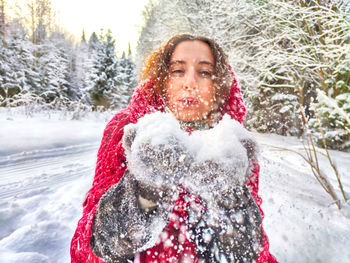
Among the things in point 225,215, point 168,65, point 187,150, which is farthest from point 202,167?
point 168,65

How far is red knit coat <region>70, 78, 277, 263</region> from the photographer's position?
736 mm

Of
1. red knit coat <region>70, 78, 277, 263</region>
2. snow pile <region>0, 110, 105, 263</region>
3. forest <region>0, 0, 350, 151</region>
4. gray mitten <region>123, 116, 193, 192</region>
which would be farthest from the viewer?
forest <region>0, 0, 350, 151</region>

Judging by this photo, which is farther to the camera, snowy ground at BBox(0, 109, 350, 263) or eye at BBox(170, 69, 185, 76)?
snowy ground at BBox(0, 109, 350, 263)

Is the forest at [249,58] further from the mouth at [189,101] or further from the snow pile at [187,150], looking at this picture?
the snow pile at [187,150]

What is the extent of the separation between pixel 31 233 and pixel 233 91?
2.05 m

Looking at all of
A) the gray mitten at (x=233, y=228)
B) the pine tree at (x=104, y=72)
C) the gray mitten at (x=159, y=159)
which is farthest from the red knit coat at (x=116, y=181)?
the pine tree at (x=104, y=72)

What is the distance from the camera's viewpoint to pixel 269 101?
8297mm

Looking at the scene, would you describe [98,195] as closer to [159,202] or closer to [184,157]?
[159,202]

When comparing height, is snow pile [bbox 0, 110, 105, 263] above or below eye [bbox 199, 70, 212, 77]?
below

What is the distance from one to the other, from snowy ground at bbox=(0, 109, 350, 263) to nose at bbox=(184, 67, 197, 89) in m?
0.74

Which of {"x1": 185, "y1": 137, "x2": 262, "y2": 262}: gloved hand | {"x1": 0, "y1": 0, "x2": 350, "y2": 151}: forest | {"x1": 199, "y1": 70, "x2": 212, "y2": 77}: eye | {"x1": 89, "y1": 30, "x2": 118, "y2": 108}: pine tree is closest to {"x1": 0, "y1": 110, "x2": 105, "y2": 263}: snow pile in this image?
{"x1": 185, "y1": 137, "x2": 262, "y2": 262}: gloved hand

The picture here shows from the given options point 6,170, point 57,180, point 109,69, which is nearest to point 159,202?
point 57,180

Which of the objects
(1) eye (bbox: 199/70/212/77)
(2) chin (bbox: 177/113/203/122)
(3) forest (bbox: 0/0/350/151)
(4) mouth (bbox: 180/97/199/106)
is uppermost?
(3) forest (bbox: 0/0/350/151)

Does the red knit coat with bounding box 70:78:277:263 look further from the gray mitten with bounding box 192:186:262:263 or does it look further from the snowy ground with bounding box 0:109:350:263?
the snowy ground with bounding box 0:109:350:263
